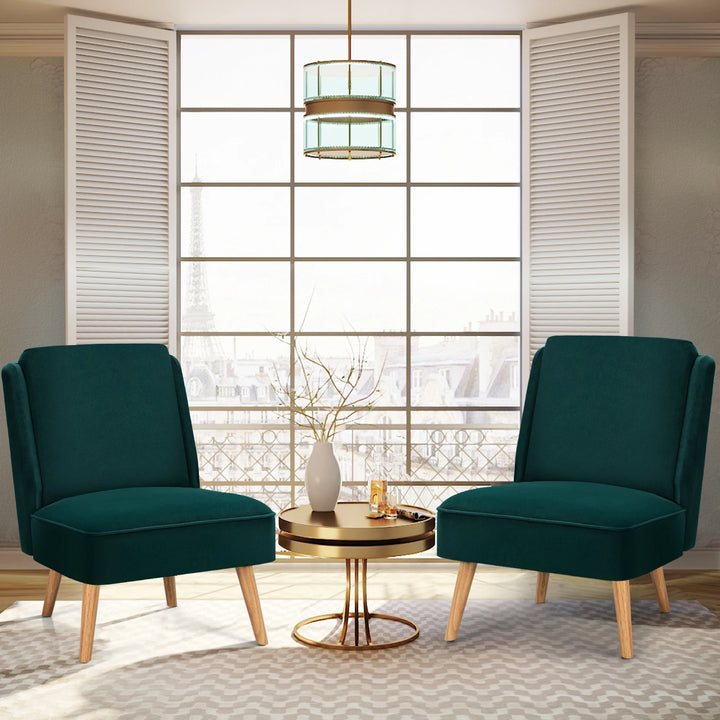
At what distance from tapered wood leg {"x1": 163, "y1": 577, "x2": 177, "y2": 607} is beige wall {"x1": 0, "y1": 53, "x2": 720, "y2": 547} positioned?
1.27 metres

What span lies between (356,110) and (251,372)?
1822 mm

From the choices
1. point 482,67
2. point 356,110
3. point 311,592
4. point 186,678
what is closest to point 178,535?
point 186,678

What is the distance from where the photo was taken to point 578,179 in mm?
4195

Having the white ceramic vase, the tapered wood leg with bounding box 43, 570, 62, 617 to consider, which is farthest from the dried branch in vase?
the tapered wood leg with bounding box 43, 570, 62, 617

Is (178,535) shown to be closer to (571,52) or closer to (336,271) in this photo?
(336,271)

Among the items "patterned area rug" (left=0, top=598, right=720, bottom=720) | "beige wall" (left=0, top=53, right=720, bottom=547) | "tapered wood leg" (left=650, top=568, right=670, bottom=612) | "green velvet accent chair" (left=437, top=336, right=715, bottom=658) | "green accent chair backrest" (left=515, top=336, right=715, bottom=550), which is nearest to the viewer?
"patterned area rug" (left=0, top=598, right=720, bottom=720)

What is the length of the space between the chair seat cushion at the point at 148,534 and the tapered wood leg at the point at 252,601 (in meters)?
0.07

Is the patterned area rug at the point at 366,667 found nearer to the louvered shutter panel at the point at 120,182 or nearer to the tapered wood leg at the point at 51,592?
the tapered wood leg at the point at 51,592

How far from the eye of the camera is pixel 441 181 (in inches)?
175

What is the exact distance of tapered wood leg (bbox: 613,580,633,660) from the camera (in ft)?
9.90

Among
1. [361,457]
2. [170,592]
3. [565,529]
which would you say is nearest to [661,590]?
[565,529]

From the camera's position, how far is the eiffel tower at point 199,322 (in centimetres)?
446

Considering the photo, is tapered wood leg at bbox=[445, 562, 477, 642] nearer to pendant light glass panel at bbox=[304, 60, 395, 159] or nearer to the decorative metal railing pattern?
the decorative metal railing pattern

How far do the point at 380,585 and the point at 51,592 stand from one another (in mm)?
1339
